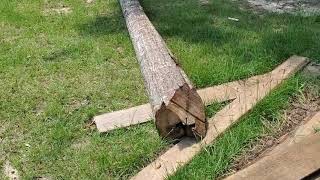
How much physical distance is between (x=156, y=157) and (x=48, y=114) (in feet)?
3.86

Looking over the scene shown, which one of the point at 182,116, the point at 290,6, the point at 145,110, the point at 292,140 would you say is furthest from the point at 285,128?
the point at 290,6

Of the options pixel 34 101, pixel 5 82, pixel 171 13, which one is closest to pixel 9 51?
pixel 5 82

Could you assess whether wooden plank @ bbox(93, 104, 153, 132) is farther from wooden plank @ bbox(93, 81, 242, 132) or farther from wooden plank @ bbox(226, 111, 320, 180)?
wooden plank @ bbox(226, 111, 320, 180)

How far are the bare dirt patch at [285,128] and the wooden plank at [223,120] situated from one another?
256mm

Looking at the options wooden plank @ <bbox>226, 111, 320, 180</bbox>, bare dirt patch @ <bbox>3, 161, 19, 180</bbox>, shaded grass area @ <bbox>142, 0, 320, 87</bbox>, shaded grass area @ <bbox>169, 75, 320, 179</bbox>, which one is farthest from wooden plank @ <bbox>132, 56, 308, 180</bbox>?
bare dirt patch @ <bbox>3, 161, 19, 180</bbox>

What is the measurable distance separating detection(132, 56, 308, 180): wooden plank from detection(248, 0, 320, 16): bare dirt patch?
1.70 m

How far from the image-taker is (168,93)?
3582 millimetres

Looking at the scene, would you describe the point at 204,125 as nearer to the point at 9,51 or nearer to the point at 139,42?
the point at 139,42

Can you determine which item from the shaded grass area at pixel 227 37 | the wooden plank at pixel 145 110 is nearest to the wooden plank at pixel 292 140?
the wooden plank at pixel 145 110

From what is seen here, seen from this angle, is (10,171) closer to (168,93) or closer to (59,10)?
(168,93)

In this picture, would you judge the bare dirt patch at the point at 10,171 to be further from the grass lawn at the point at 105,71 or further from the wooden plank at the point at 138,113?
the wooden plank at the point at 138,113

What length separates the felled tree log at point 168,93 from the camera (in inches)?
132

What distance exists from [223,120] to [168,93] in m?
0.50

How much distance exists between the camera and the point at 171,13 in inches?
243
